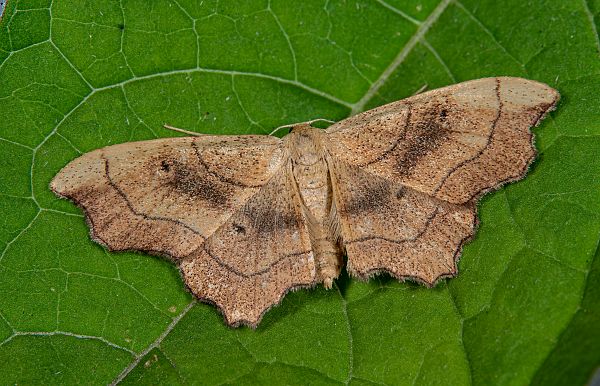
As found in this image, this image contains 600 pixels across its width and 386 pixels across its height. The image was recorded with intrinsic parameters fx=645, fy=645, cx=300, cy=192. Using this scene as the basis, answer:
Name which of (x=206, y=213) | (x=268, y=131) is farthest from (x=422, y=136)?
(x=206, y=213)

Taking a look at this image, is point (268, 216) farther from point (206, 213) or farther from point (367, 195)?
point (367, 195)

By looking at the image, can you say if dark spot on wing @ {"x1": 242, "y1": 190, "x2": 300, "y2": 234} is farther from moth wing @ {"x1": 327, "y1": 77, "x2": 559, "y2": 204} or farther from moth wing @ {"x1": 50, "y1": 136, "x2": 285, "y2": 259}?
moth wing @ {"x1": 327, "y1": 77, "x2": 559, "y2": 204}

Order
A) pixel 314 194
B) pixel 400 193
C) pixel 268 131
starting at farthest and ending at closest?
pixel 268 131 → pixel 314 194 → pixel 400 193

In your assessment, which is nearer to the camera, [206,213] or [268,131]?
[206,213]

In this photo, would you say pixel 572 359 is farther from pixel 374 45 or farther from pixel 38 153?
pixel 38 153

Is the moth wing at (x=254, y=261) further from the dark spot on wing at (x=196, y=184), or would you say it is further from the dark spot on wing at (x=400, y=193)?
the dark spot on wing at (x=400, y=193)

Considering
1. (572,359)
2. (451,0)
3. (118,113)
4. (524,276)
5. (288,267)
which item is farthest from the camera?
(451,0)

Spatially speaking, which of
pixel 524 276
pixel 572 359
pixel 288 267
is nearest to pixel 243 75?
pixel 288 267

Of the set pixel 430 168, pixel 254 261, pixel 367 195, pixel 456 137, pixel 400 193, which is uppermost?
pixel 456 137
